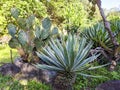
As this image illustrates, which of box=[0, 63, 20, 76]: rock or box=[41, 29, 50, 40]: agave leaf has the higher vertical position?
box=[41, 29, 50, 40]: agave leaf

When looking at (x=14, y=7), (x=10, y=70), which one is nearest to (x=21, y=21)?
(x=10, y=70)

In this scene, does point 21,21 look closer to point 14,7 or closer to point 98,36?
point 98,36

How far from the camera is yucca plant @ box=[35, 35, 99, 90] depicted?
684 cm

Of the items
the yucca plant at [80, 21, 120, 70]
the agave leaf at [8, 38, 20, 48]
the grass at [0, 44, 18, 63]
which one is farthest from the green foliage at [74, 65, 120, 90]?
the grass at [0, 44, 18, 63]

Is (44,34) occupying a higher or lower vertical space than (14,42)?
higher

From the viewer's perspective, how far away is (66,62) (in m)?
6.83

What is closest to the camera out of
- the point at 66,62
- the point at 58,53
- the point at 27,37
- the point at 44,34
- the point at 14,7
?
the point at 66,62

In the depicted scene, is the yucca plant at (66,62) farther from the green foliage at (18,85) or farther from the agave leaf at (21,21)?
the agave leaf at (21,21)

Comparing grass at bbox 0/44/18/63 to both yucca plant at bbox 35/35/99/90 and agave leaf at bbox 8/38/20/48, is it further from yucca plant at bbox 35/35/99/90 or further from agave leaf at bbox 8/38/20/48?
yucca plant at bbox 35/35/99/90

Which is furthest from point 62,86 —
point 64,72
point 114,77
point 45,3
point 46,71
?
point 45,3

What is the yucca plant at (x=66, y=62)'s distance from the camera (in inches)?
269

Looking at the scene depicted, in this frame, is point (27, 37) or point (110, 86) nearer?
point (110, 86)

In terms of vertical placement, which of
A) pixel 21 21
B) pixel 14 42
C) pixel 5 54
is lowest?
pixel 5 54

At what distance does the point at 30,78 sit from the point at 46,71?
0.44m
